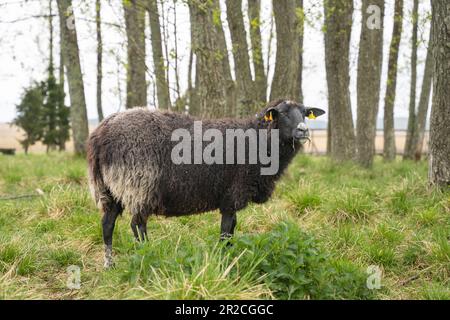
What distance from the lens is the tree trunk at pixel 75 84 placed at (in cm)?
1184

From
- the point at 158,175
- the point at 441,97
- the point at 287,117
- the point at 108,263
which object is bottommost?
the point at 108,263

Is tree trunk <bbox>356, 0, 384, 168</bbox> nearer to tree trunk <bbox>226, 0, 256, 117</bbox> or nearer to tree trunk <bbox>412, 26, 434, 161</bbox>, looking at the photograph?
tree trunk <bbox>226, 0, 256, 117</bbox>

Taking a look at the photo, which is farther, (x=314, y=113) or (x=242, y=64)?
(x=242, y=64)

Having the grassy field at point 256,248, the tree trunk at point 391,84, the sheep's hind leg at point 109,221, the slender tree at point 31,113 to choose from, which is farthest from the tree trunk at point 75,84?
the slender tree at point 31,113

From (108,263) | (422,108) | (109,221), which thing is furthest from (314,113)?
(422,108)

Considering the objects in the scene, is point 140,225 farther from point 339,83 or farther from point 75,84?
point 75,84

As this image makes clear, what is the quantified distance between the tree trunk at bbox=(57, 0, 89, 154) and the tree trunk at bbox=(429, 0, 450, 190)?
890 cm

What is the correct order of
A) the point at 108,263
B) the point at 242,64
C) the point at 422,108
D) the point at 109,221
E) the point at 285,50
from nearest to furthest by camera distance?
the point at 108,263
the point at 109,221
the point at 242,64
the point at 285,50
the point at 422,108

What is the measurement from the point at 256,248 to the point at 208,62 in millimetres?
4279

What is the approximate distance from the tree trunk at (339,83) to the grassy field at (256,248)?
2276mm

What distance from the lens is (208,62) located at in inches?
298
